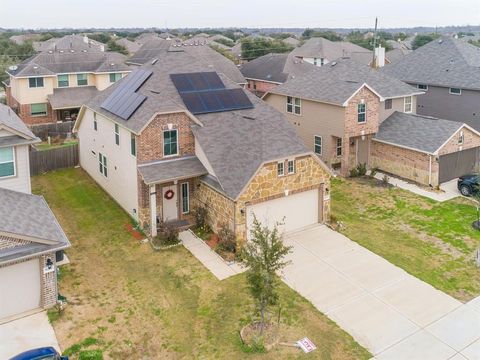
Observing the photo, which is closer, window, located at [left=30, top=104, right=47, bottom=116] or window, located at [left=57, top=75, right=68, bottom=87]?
window, located at [left=30, top=104, right=47, bottom=116]

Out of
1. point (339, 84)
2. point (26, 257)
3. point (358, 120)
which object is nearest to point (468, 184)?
point (358, 120)

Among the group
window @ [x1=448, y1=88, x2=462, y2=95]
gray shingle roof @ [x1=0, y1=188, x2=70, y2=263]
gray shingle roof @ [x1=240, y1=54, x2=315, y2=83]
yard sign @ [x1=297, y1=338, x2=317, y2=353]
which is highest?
gray shingle roof @ [x1=240, y1=54, x2=315, y2=83]

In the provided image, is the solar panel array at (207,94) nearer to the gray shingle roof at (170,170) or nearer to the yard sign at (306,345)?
the gray shingle roof at (170,170)

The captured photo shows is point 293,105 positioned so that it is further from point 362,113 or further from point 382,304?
point 382,304

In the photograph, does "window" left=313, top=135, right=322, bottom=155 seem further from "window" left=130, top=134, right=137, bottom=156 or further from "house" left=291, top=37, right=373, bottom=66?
"house" left=291, top=37, right=373, bottom=66

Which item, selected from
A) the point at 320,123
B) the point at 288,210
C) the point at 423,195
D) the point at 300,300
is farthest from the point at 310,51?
the point at 300,300

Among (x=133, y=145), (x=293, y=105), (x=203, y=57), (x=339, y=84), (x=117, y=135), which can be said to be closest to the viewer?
A: (x=133, y=145)

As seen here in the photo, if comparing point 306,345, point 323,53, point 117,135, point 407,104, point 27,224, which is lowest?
point 306,345

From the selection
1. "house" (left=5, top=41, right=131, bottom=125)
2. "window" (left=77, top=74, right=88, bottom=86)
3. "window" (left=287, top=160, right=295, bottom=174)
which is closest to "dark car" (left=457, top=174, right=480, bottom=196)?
"window" (left=287, top=160, right=295, bottom=174)
